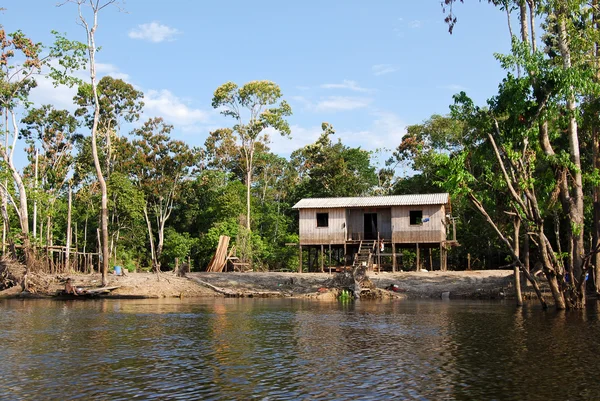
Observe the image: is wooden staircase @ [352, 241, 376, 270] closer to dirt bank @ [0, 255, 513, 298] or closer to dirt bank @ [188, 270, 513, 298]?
dirt bank @ [188, 270, 513, 298]

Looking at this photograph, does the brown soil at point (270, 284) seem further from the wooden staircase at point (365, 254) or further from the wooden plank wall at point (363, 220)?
the wooden plank wall at point (363, 220)

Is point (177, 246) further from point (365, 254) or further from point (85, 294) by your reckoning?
point (85, 294)

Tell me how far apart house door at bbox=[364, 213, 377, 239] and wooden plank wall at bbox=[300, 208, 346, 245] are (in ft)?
6.05

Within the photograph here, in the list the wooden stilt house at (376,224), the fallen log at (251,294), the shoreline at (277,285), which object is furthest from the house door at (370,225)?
the fallen log at (251,294)

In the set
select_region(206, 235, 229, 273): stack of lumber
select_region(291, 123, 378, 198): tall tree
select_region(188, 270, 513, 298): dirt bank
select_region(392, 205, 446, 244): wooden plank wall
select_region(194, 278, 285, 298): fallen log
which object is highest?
select_region(291, 123, 378, 198): tall tree

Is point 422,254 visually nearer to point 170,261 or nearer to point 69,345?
point 170,261

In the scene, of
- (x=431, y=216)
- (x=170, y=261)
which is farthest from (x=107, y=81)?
(x=431, y=216)

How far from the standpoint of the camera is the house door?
40603 mm

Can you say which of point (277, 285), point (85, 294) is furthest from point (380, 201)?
point (85, 294)

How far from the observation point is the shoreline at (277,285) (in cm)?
3097

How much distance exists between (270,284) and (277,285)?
0.54 m

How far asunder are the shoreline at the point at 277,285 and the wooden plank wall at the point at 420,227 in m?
3.03

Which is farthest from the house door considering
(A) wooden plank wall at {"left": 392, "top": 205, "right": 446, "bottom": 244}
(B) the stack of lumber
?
(B) the stack of lumber

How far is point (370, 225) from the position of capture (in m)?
41.2
